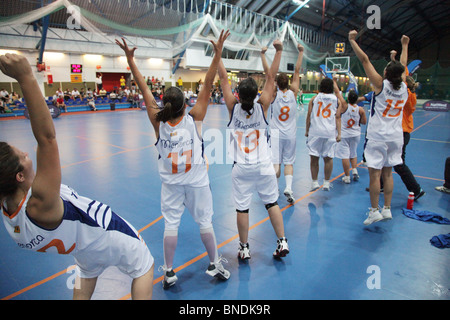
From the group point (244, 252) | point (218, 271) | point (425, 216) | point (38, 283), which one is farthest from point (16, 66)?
point (425, 216)

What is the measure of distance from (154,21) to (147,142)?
12728 mm

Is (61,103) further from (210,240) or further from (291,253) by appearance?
(291,253)

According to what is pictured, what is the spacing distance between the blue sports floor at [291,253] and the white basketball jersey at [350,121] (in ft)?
3.32

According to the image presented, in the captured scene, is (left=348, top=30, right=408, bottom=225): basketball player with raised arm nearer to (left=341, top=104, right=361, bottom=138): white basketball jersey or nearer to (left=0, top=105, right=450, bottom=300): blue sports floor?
(left=0, top=105, right=450, bottom=300): blue sports floor

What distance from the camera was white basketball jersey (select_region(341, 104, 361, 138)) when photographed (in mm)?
5750

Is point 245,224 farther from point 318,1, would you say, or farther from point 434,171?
point 318,1

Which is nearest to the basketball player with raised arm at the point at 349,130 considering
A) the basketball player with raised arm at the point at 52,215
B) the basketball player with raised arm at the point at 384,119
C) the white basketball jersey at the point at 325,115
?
the white basketball jersey at the point at 325,115

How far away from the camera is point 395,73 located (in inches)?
138

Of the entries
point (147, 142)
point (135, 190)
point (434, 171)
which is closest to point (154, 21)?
point (147, 142)

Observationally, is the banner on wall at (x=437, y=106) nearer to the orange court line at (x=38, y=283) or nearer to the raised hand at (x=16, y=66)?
the orange court line at (x=38, y=283)

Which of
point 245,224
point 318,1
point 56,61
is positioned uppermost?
point 318,1

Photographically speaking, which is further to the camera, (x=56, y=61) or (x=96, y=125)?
(x=56, y=61)

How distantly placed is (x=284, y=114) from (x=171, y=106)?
9.18 feet

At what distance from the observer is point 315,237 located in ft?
12.3
